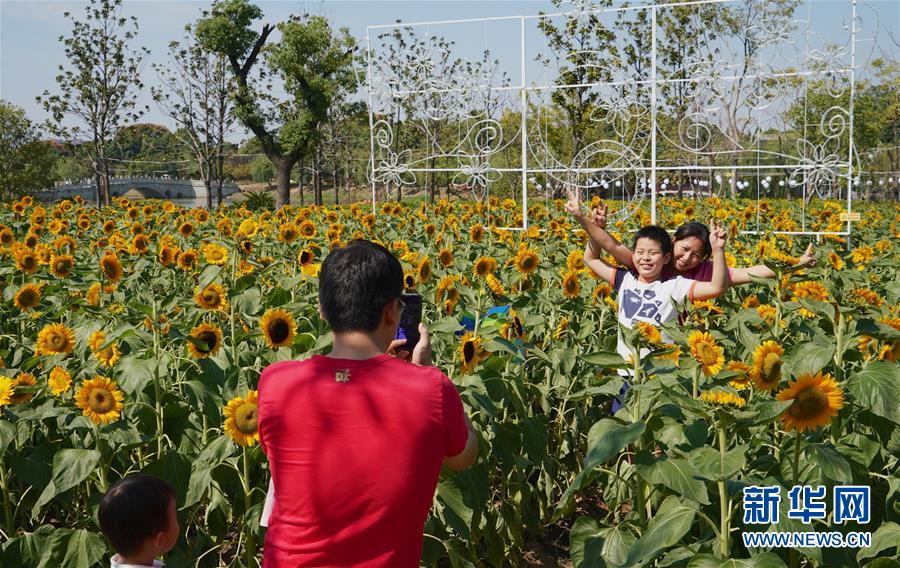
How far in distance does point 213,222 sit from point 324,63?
69.0 feet

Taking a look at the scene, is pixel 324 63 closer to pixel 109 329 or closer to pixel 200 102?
pixel 200 102

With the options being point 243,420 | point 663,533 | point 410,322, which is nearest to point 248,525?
point 243,420

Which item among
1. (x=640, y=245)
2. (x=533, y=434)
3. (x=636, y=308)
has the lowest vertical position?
(x=533, y=434)

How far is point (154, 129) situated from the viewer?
10019 centimetres

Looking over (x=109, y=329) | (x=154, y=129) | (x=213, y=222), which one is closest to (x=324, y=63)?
(x=213, y=222)

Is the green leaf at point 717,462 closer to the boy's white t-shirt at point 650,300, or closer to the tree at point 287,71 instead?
the boy's white t-shirt at point 650,300

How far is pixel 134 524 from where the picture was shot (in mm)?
2062

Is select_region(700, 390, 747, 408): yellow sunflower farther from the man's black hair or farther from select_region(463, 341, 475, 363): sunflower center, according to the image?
the man's black hair

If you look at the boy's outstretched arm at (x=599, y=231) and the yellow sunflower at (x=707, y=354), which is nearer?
the yellow sunflower at (x=707, y=354)

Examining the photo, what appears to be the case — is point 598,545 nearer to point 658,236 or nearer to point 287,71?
point 658,236

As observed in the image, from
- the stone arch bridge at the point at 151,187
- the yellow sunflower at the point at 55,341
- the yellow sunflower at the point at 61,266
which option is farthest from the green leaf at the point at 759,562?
the stone arch bridge at the point at 151,187

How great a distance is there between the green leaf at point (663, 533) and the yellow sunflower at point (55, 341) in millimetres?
2210

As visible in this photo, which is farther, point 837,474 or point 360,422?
point 837,474

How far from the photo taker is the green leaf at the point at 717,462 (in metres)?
2.12
